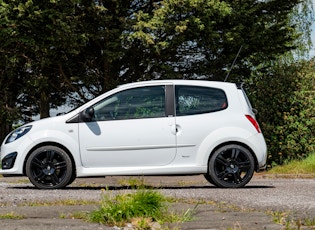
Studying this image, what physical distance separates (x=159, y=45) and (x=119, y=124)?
8670 mm

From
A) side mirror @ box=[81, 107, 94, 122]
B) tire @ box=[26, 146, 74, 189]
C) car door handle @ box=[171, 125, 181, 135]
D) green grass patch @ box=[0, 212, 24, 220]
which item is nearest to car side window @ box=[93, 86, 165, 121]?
side mirror @ box=[81, 107, 94, 122]

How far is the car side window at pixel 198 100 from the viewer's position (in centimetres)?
1031

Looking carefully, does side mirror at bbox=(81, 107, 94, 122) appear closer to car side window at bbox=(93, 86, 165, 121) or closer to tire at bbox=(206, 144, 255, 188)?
car side window at bbox=(93, 86, 165, 121)

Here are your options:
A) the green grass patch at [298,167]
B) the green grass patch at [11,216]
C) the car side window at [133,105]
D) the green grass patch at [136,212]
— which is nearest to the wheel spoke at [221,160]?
the car side window at [133,105]

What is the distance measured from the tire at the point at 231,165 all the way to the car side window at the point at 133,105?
1.10 m

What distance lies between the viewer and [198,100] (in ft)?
34.1

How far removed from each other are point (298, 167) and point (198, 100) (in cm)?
586

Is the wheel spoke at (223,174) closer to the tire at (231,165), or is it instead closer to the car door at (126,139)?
the tire at (231,165)

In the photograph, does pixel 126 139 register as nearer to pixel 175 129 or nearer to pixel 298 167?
pixel 175 129

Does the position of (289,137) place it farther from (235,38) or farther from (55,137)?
(55,137)

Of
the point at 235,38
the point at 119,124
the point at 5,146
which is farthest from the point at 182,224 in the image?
the point at 235,38

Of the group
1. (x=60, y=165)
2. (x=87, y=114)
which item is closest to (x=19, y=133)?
(x=60, y=165)

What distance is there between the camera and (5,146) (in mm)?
10344

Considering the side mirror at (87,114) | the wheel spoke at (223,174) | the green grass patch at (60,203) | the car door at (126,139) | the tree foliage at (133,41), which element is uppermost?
the tree foliage at (133,41)
